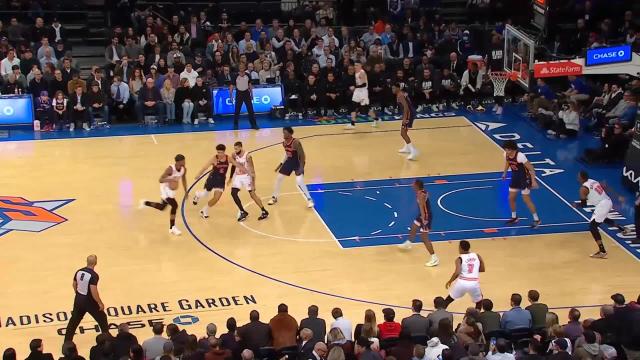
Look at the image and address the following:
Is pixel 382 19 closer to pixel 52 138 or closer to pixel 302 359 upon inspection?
pixel 52 138

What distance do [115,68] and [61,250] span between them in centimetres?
1084

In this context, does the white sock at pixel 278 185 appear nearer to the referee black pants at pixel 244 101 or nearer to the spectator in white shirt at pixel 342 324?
the referee black pants at pixel 244 101

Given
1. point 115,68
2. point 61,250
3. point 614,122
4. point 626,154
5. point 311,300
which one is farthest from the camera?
point 115,68

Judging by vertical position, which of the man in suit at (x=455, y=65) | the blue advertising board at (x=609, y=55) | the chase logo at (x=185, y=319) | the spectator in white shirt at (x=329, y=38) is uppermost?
the spectator in white shirt at (x=329, y=38)

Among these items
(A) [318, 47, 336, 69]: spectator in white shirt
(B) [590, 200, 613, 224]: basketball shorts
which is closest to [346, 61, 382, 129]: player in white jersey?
(A) [318, 47, 336, 69]: spectator in white shirt

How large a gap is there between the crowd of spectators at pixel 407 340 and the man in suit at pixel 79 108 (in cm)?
1507

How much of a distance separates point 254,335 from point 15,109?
16406mm

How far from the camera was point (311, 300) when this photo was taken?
1825 centimetres

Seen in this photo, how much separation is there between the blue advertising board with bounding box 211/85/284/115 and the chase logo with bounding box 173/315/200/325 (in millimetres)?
13108

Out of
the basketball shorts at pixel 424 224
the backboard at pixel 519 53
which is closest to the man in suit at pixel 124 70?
the backboard at pixel 519 53

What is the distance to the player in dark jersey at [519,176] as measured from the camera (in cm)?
2114

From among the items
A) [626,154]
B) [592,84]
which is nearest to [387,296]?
→ [626,154]

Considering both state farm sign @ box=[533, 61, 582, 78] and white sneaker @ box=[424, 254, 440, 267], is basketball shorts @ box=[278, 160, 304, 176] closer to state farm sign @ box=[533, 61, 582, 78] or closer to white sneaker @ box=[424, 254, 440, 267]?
white sneaker @ box=[424, 254, 440, 267]

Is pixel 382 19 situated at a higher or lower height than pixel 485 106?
higher
